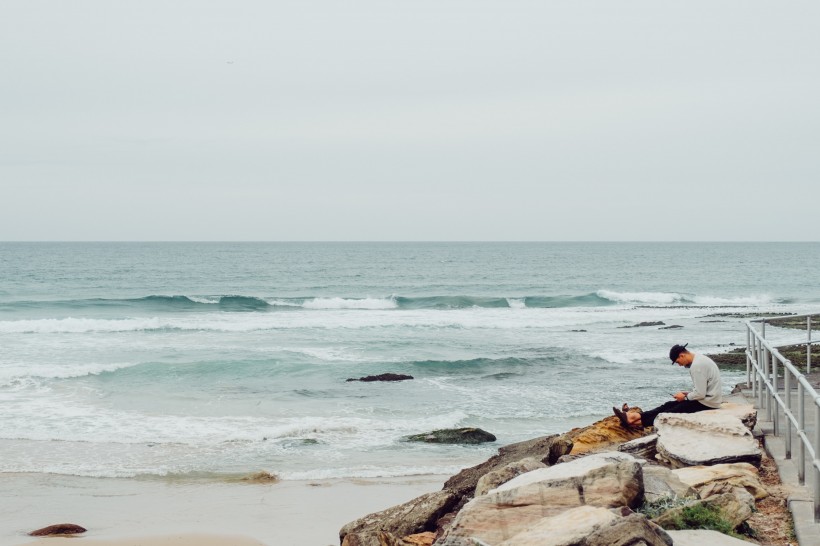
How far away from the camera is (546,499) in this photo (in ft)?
20.1

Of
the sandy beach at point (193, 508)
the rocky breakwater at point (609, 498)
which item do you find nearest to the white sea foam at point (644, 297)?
the sandy beach at point (193, 508)

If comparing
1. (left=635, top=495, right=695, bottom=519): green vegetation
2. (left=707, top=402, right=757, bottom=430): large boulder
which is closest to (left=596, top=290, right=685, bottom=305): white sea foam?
(left=707, top=402, right=757, bottom=430): large boulder

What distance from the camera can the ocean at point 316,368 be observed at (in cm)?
1417

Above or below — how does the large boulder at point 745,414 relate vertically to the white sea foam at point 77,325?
above

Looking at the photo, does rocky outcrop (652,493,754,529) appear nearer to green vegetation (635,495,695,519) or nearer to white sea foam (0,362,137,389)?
green vegetation (635,495,695,519)

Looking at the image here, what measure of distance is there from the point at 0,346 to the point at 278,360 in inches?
440

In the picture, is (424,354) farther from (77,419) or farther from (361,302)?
(361,302)

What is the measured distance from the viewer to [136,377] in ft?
73.5

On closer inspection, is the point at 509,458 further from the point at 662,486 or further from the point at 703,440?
the point at 662,486

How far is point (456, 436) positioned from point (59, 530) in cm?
669

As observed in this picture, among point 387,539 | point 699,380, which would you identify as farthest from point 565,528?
point 699,380

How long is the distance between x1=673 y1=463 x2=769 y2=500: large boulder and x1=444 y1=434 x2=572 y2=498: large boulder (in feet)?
6.93

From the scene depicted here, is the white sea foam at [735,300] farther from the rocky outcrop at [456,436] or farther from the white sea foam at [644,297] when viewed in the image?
the rocky outcrop at [456,436]

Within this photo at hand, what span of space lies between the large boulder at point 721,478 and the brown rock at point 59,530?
7189 mm
